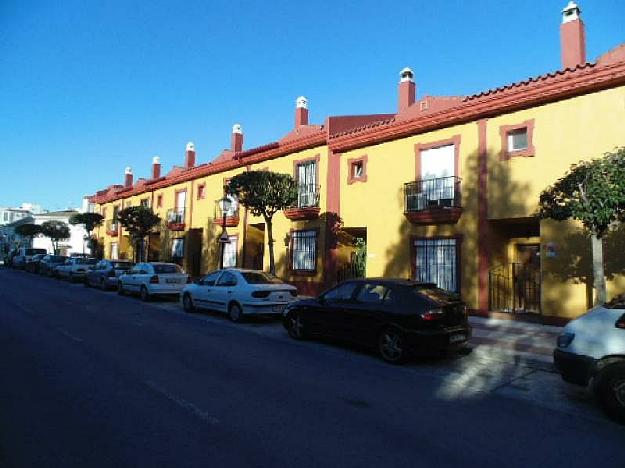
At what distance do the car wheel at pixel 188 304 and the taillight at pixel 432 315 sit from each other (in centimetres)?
862

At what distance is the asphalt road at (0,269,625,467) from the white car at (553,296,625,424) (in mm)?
327

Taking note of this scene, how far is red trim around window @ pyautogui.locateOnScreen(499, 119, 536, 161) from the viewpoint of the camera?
12.4 m

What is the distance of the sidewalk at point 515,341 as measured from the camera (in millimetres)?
8266

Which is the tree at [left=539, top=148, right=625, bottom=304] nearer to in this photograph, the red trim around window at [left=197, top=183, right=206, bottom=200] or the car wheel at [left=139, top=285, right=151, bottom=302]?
the car wheel at [left=139, top=285, right=151, bottom=302]

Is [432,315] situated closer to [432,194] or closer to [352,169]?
[432,194]

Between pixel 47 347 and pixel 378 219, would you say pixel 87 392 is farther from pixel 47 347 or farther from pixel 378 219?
pixel 378 219

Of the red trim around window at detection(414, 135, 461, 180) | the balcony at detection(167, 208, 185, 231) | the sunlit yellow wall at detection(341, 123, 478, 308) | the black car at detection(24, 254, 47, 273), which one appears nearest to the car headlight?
the sunlit yellow wall at detection(341, 123, 478, 308)

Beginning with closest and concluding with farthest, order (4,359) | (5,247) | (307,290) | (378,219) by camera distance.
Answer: (4,359) → (378,219) → (307,290) → (5,247)

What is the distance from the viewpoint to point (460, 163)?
549 inches

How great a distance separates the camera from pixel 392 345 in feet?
26.3

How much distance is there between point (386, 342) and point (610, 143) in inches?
303

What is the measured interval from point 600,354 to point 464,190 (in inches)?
353

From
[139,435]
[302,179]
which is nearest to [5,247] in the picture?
[302,179]

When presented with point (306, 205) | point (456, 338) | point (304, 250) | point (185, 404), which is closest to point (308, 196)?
point (306, 205)
